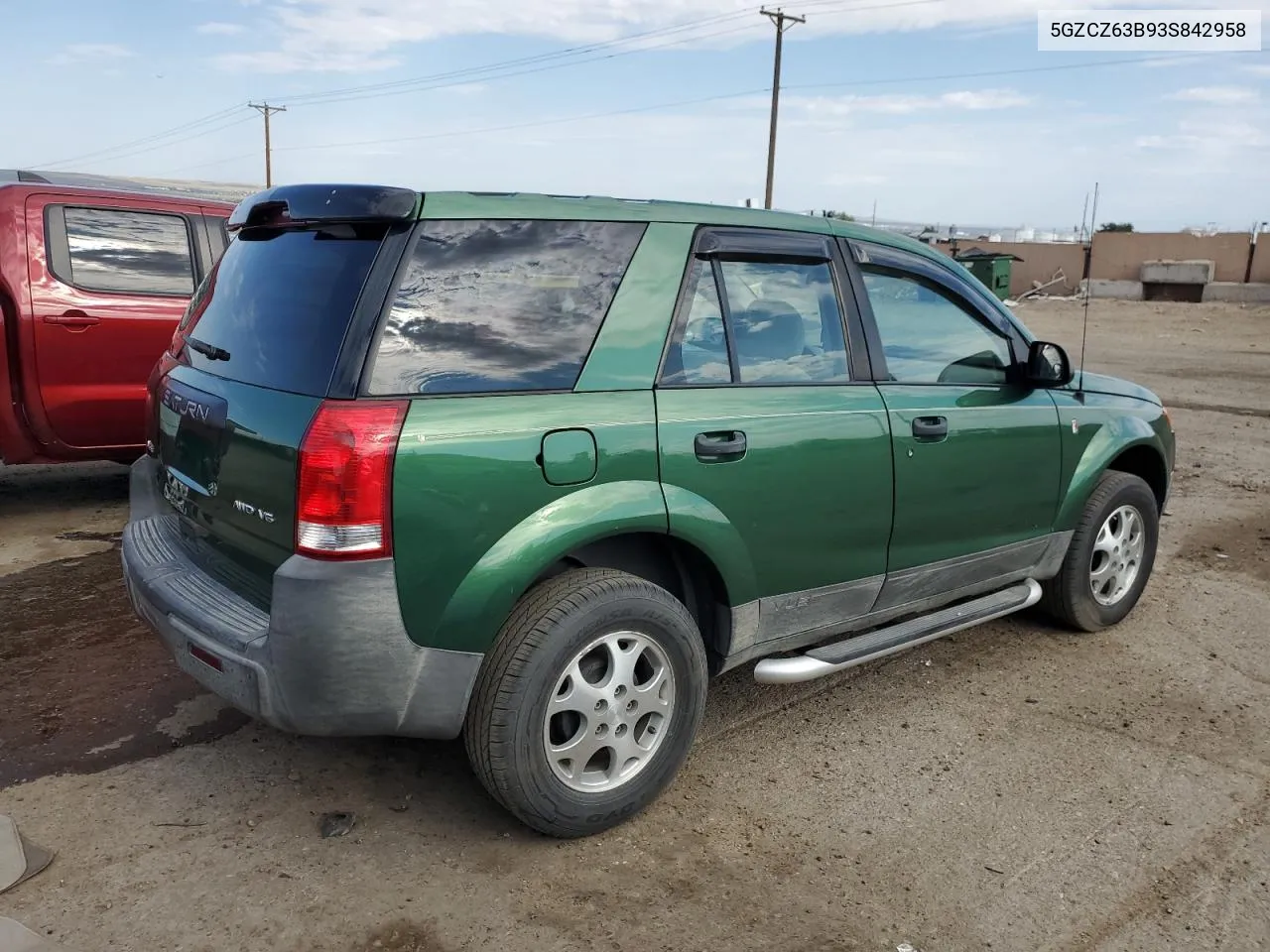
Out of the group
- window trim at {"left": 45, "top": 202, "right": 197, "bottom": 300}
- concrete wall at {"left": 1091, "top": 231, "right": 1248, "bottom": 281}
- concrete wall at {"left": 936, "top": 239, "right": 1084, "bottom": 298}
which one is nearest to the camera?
window trim at {"left": 45, "top": 202, "right": 197, "bottom": 300}

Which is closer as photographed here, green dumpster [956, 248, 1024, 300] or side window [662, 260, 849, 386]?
side window [662, 260, 849, 386]

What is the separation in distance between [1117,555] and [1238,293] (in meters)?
29.5

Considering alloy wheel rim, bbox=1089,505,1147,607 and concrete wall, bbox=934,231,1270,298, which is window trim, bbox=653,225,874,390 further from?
concrete wall, bbox=934,231,1270,298

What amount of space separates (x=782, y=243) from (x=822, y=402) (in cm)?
56

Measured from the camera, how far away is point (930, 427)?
3734 millimetres

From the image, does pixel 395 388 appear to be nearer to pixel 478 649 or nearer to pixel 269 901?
pixel 478 649

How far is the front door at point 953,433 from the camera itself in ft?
12.2

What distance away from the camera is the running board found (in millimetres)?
3393

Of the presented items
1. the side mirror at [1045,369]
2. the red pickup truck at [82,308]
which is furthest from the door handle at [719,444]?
the red pickup truck at [82,308]

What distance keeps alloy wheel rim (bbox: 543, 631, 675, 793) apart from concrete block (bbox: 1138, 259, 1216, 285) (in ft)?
109

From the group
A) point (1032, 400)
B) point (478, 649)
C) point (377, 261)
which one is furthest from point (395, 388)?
point (1032, 400)

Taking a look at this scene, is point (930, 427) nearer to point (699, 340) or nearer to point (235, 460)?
point (699, 340)

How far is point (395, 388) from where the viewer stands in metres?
2.68

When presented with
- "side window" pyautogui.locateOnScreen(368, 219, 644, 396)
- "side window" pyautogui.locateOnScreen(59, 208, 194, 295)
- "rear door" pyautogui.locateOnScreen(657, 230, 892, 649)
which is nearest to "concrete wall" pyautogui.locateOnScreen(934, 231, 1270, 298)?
"side window" pyautogui.locateOnScreen(59, 208, 194, 295)
